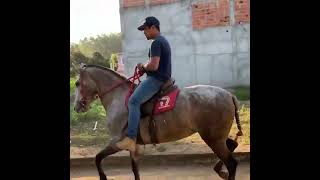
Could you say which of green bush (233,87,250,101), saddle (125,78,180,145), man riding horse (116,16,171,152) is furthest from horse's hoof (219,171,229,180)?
green bush (233,87,250,101)

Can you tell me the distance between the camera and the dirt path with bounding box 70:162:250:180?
6543mm

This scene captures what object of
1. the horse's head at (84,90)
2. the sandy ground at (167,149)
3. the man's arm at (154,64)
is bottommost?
the sandy ground at (167,149)

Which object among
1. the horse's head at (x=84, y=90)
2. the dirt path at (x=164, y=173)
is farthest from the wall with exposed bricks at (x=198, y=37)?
the horse's head at (x=84, y=90)

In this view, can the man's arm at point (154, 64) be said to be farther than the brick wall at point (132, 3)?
No

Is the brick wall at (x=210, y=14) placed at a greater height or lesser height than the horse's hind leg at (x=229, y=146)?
greater

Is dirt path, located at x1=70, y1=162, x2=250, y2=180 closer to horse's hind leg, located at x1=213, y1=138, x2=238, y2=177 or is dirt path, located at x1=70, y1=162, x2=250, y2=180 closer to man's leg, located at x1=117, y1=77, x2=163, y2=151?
horse's hind leg, located at x1=213, y1=138, x2=238, y2=177

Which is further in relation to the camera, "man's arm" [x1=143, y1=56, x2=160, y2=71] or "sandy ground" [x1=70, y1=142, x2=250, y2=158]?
"sandy ground" [x1=70, y1=142, x2=250, y2=158]

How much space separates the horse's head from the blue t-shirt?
831 mm

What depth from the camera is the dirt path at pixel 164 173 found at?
6543mm

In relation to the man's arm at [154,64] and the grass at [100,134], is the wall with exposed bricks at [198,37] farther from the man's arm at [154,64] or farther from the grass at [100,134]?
the man's arm at [154,64]

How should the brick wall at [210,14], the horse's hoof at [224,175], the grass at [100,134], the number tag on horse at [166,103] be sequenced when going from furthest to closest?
the brick wall at [210,14], the grass at [100,134], the horse's hoof at [224,175], the number tag on horse at [166,103]
